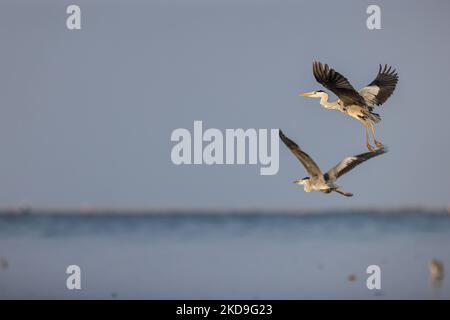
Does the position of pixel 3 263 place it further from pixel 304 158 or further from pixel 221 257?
pixel 304 158

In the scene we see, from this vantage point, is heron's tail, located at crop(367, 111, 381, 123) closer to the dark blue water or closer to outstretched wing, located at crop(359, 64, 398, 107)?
outstretched wing, located at crop(359, 64, 398, 107)

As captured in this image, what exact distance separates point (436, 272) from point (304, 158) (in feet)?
4.78

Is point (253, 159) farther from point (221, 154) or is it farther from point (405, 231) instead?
point (405, 231)

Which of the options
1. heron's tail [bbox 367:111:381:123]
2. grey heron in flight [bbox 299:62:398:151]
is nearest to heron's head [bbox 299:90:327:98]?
grey heron in flight [bbox 299:62:398:151]

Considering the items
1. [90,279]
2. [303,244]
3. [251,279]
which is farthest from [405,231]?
[90,279]

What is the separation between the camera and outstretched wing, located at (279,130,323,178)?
709 cm

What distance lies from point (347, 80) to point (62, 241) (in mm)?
4098

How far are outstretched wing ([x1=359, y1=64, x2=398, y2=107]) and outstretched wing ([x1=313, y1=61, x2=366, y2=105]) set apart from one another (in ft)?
0.41

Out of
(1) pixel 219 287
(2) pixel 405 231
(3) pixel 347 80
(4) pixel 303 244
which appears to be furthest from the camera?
(2) pixel 405 231

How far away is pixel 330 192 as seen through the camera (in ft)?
24.5

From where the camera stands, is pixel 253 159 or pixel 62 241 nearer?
pixel 253 159

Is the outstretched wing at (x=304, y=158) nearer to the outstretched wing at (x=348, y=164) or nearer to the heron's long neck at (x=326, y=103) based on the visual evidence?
the outstretched wing at (x=348, y=164)

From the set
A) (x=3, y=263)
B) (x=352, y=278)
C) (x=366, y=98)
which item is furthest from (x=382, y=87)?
(x=3, y=263)

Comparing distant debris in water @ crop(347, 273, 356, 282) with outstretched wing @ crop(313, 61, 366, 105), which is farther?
distant debris in water @ crop(347, 273, 356, 282)
